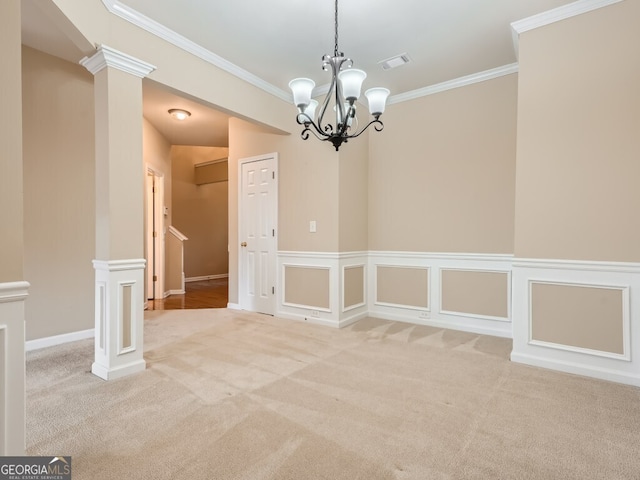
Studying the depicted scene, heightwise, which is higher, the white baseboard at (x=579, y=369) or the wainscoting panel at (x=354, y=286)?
the wainscoting panel at (x=354, y=286)

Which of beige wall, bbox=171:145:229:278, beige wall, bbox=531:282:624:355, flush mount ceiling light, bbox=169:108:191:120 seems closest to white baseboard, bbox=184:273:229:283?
beige wall, bbox=171:145:229:278

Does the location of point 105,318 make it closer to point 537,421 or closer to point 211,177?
point 537,421

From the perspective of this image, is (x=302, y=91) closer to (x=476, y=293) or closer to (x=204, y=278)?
(x=476, y=293)

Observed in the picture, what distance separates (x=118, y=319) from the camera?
2506mm

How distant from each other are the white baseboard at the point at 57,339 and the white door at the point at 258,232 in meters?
1.88

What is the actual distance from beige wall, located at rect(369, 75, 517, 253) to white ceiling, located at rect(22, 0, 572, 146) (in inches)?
14.3

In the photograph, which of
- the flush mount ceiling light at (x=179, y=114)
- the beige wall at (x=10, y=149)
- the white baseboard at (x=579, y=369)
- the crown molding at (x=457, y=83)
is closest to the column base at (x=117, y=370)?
the beige wall at (x=10, y=149)

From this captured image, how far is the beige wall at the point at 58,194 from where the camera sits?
3150 millimetres

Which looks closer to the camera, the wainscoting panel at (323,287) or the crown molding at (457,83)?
the crown molding at (457,83)

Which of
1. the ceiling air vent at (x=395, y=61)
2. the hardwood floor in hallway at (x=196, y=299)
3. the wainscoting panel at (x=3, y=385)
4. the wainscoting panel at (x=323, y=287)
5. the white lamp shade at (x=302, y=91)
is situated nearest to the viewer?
the wainscoting panel at (x=3, y=385)

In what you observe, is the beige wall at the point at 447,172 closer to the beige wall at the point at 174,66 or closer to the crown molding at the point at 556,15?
the crown molding at the point at 556,15

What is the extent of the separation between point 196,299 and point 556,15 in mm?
5792

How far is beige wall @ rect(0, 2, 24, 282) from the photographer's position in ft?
4.06

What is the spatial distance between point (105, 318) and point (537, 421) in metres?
2.96
